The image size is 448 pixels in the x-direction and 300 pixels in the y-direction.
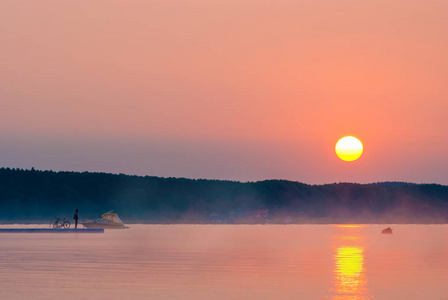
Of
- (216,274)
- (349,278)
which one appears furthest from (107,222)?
(349,278)

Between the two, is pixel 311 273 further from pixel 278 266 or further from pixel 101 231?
pixel 101 231

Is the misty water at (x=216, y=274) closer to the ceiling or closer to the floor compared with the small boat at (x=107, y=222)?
closer to the floor

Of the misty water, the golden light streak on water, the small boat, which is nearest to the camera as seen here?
the golden light streak on water

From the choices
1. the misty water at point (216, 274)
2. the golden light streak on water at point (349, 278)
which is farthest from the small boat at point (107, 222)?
the golden light streak on water at point (349, 278)

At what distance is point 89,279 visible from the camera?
4406 cm

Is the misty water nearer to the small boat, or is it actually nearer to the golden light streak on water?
the golden light streak on water

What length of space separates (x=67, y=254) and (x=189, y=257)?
29.8 ft

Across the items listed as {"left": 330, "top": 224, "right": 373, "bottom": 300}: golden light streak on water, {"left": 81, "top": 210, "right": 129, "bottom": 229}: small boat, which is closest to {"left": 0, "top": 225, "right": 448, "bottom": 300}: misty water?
{"left": 330, "top": 224, "right": 373, "bottom": 300}: golden light streak on water

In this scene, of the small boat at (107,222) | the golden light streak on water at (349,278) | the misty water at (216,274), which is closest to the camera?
the golden light streak on water at (349,278)

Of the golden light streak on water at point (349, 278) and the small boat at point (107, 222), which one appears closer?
the golden light streak on water at point (349, 278)

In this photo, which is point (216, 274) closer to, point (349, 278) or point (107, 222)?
point (349, 278)

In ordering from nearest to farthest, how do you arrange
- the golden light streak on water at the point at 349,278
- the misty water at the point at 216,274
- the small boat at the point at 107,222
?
the golden light streak on water at the point at 349,278
the misty water at the point at 216,274
the small boat at the point at 107,222

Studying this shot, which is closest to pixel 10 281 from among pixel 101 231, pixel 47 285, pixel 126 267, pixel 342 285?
pixel 47 285

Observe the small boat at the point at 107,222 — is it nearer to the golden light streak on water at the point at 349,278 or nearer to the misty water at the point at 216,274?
the misty water at the point at 216,274
